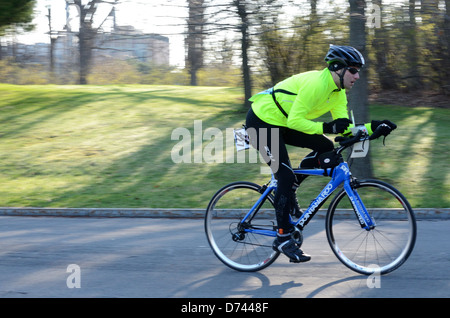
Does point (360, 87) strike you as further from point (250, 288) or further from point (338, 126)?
point (250, 288)

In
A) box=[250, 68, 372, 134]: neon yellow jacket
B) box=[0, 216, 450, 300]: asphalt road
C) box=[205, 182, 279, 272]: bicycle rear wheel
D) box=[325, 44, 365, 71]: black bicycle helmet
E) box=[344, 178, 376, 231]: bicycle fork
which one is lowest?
box=[0, 216, 450, 300]: asphalt road

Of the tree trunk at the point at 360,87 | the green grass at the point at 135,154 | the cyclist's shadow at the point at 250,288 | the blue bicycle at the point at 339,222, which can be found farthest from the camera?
the green grass at the point at 135,154

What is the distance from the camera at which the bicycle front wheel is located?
15.7ft

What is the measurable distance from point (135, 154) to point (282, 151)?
329 inches

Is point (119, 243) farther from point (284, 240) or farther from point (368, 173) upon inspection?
point (368, 173)

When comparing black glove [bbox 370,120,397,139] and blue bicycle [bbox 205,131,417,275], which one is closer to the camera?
black glove [bbox 370,120,397,139]

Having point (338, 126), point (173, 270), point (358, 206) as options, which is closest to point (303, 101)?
point (338, 126)

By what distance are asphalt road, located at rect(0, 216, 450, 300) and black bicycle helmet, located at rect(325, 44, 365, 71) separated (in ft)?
6.31

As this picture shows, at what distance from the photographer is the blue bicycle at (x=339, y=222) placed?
4867 mm

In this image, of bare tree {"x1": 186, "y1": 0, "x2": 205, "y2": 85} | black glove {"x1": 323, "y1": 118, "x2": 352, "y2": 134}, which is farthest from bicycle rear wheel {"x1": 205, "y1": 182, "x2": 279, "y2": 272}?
bare tree {"x1": 186, "y1": 0, "x2": 205, "y2": 85}

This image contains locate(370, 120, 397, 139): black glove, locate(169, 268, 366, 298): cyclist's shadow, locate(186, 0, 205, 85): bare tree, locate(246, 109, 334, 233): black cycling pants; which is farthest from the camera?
locate(186, 0, 205, 85): bare tree

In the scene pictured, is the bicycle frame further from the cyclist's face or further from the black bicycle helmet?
the black bicycle helmet

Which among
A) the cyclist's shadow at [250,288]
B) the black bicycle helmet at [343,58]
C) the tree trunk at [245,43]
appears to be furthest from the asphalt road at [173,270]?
the tree trunk at [245,43]

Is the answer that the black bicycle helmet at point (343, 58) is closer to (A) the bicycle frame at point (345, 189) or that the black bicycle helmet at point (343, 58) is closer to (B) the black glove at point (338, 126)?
(B) the black glove at point (338, 126)
